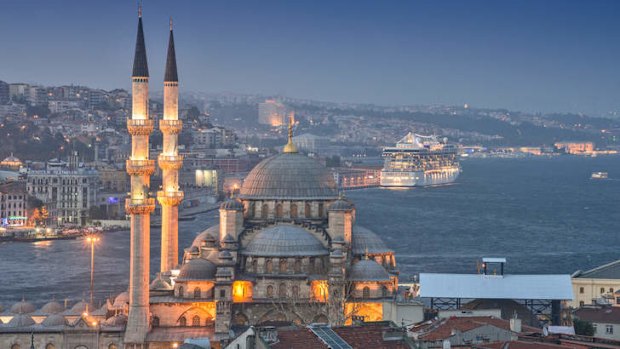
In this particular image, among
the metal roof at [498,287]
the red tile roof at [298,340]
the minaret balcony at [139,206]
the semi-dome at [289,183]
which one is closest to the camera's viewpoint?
the red tile roof at [298,340]

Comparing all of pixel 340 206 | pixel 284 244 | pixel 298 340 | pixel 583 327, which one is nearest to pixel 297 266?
pixel 284 244

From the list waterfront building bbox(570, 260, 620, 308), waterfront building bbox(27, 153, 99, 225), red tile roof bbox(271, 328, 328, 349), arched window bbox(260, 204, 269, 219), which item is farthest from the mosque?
waterfront building bbox(27, 153, 99, 225)

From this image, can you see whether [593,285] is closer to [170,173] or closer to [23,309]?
[170,173]

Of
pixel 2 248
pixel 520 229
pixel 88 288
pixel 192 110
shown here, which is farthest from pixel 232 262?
pixel 192 110

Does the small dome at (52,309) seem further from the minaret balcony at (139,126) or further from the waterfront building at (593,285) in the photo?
the waterfront building at (593,285)

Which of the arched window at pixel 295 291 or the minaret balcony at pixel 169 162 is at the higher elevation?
the minaret balcony at pixel 169 162

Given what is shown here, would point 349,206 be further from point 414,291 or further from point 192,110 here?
point 192,110

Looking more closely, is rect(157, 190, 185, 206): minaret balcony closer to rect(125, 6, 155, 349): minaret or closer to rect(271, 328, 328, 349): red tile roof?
rect(125, 6, 155, 349): minaret

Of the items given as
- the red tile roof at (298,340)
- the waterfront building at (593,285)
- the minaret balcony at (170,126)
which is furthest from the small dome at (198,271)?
the red tile roof at (298,340)
